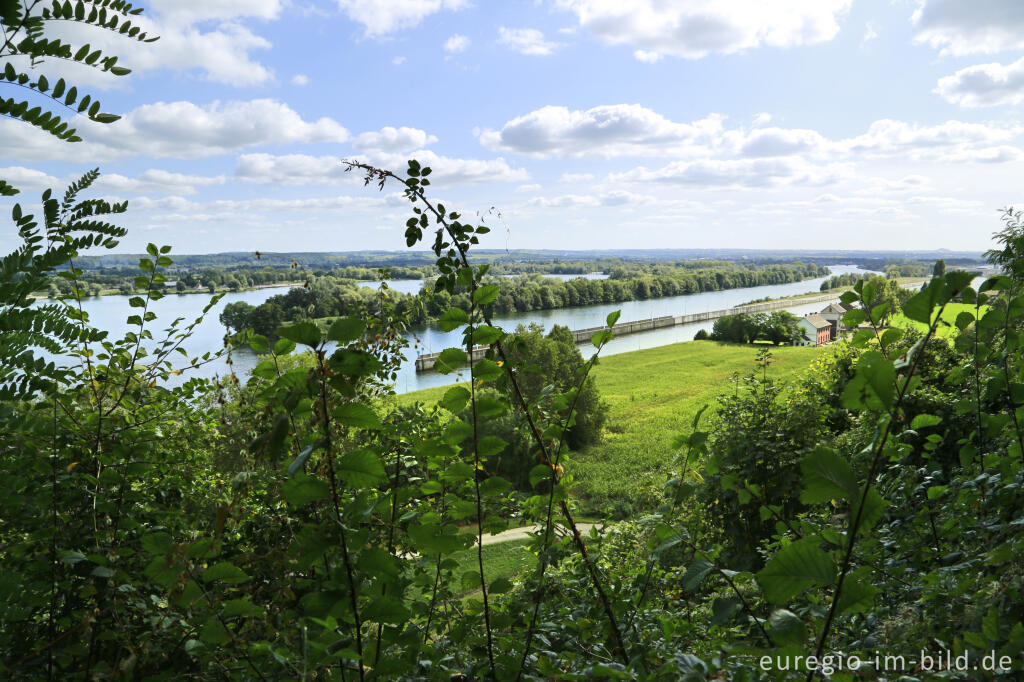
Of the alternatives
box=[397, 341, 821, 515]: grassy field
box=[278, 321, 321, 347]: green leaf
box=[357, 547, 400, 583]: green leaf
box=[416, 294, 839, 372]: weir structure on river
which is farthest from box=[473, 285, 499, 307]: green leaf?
box=[416, 294, 839, 372]: weir structure on river

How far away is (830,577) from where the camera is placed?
24.3 inches

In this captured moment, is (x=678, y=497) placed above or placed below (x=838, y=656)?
above

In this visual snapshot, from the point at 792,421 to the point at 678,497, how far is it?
5.46 metres

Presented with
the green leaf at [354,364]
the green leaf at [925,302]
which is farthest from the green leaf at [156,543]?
the green leaf at [925,302]

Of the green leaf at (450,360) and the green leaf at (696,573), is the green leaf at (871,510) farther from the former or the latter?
the green leaf at (450,360)

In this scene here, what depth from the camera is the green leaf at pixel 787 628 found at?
69 centimetres

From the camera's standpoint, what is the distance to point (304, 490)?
79cm

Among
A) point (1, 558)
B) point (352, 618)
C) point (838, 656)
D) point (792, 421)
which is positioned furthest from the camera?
point (792, 421)

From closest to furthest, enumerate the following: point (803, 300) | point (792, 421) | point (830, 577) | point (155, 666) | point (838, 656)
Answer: point (830, 577) → point (838, 656) → point (155, 666) → point (792, 421) → point (803, 300)

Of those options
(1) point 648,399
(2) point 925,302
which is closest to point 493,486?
(2) point 925,302

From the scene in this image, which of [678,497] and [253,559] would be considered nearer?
[253,559]

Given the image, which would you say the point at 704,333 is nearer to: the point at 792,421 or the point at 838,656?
the point at 792,421

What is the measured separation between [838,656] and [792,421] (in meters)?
5.55

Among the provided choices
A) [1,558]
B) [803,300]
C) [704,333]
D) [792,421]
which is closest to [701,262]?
[803,300]
